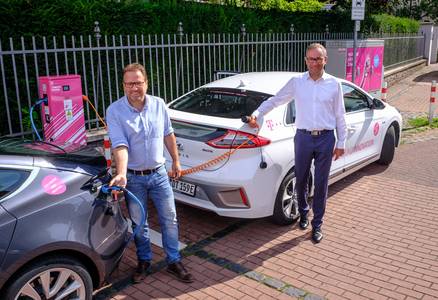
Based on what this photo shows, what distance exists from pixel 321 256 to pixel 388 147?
10.7ft

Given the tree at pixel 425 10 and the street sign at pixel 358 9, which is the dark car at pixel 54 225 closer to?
the street sign at pixel 358 9

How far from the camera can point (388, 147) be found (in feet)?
22.6

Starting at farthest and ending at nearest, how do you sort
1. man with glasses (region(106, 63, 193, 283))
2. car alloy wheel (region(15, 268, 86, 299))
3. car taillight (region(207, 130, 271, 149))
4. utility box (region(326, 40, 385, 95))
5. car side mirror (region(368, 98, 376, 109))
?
utility box (region(326, 40, 385, 95)) → car side mirror (region(368, 98, 376, 109)) → car taillight (region(207, 130, 271, 149)) → man with glasses (region(106, 63, 193, 283)) → car alloy wheel (region(15, 268, 86, 299))

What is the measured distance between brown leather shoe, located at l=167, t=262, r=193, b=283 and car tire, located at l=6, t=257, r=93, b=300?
0.85m

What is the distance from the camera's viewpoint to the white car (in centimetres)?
427

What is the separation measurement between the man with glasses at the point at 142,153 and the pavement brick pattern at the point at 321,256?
0.27 metres

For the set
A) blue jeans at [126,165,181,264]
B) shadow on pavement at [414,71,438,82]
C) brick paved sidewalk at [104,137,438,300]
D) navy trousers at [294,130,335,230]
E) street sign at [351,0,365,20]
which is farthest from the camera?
shadow on pavement at [414,71,438,82]

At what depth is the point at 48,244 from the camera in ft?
9.10

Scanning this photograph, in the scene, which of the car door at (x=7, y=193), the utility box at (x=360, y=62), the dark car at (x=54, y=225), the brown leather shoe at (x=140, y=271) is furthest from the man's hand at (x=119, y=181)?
the utility box at (x=360, y=62)

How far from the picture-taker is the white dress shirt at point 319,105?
4270mm

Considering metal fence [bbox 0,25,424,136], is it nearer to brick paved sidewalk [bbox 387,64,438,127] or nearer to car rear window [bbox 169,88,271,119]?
car rear window [bbox 169,88,271,119]

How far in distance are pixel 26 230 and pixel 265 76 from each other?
11.5 ft

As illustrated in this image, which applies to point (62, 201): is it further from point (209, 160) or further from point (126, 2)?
point (126, 2)

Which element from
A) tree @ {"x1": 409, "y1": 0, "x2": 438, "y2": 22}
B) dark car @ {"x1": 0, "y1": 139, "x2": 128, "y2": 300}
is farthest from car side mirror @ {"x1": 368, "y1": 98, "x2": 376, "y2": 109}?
tree @ {"x1": 409, "y1": 0, "x2": 438, "y2": 22}
